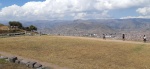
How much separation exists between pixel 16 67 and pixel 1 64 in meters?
2.33

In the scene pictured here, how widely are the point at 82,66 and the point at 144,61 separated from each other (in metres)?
9.29

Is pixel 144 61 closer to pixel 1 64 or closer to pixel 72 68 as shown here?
pixel 72 68

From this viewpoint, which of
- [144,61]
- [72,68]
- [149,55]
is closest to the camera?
[72,68]

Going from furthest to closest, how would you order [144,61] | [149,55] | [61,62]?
[149,55] → [144,61] → [61,62]

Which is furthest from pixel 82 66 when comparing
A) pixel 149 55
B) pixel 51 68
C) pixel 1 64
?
pixel 149 55

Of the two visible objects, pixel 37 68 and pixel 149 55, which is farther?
pixel 149 55

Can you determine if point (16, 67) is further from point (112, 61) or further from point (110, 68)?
point (112, 61)

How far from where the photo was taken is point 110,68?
88.2 feet

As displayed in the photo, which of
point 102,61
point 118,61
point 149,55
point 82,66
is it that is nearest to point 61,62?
point 82,66

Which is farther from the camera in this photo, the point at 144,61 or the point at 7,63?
the point at 144,61

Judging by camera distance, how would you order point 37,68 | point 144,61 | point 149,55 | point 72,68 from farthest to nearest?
point 149,55, point 144,61, point 72,68, point 37,68

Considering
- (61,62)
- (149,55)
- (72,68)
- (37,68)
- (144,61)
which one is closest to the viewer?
(37,68)

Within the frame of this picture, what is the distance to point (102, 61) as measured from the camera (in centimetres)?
3111

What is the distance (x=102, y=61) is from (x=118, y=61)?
215 cm
